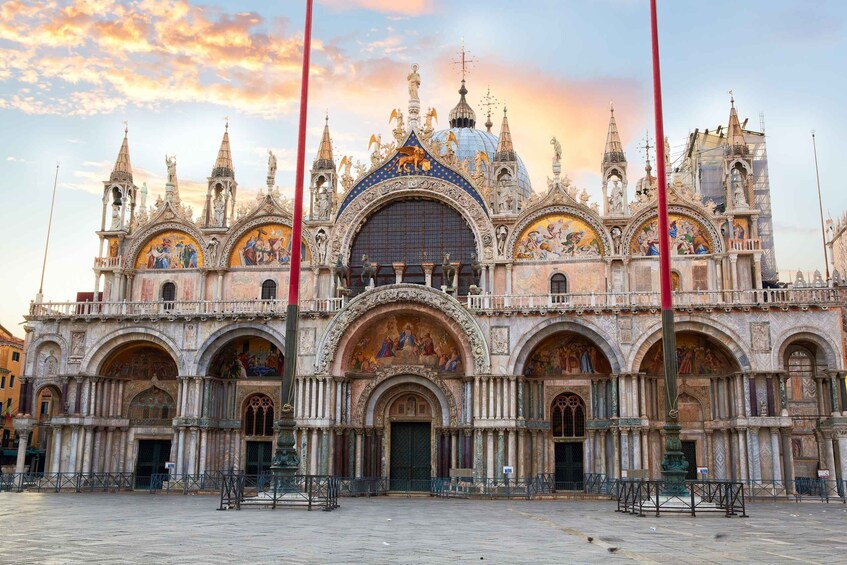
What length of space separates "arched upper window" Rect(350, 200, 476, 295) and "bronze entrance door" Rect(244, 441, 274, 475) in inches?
350

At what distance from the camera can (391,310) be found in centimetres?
3881

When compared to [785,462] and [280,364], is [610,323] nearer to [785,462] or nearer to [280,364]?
[785,462]

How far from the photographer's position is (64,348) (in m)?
41.1

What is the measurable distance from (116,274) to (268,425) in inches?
436

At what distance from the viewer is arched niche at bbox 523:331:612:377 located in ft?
128

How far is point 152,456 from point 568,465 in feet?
Result: 67.0

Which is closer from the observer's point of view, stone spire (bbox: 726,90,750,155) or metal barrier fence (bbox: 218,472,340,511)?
metal barrier fence (bbox: 218,472,340,511)

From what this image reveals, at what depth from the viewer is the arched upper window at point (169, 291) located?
43.7 meters

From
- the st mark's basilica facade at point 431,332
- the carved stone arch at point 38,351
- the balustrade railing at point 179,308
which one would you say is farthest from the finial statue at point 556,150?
the carved stone arch at point 38,351

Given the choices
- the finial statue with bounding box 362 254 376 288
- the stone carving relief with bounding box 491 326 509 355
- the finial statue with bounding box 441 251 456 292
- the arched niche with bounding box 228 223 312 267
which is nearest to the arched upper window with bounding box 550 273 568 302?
the stone carving relief with bounding box 491 326 509 355

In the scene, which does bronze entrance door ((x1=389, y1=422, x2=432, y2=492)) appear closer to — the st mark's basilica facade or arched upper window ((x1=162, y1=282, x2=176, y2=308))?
the st mark's basilica facade

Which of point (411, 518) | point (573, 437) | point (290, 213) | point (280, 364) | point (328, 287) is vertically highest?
point (290, 213)

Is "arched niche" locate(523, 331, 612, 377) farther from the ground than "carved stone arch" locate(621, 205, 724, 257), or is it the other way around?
"carved stone arch" locate(621, 205, 724, 257)

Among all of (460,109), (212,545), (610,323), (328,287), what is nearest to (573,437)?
(610,323)
